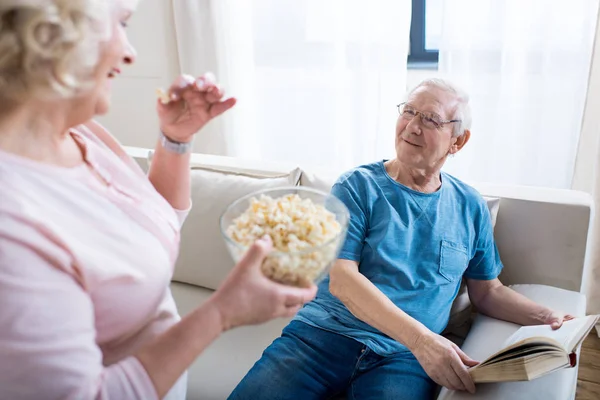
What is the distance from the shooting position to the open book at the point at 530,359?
1165mm

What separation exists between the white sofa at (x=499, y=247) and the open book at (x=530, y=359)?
0.22 ft

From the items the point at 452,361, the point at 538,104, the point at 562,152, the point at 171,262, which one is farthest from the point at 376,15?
the point at 171,262

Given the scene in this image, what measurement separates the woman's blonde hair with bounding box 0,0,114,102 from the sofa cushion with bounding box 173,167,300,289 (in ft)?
3.88

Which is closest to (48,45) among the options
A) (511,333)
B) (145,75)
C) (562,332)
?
(562,332)

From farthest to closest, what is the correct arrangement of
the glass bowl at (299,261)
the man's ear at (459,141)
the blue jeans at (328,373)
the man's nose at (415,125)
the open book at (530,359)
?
the man's ear at (459,141) < the man's nose at (415,125) < the blue jeans at (328,373) < the open book at (530,359) < the glass bowl at (299,261)

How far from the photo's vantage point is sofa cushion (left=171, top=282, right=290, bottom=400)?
1.56 metres

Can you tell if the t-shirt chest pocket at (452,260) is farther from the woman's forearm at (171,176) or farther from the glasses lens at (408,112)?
the woman's forearm at (171,176)

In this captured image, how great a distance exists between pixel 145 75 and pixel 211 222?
1673mm

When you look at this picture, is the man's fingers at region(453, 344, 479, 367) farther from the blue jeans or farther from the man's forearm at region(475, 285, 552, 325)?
the man's forearm at region(475, 285, 552, 325)

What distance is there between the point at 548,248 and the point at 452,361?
60cm

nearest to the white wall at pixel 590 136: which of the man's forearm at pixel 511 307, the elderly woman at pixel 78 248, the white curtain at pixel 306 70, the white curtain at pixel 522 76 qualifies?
the white curtain at pixel 522 76

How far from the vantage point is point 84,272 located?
70 cm

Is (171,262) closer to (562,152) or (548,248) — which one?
(548,248)

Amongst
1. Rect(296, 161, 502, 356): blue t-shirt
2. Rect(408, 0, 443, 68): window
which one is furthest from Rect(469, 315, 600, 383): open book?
Rect(408, 0, 443, 68): window
